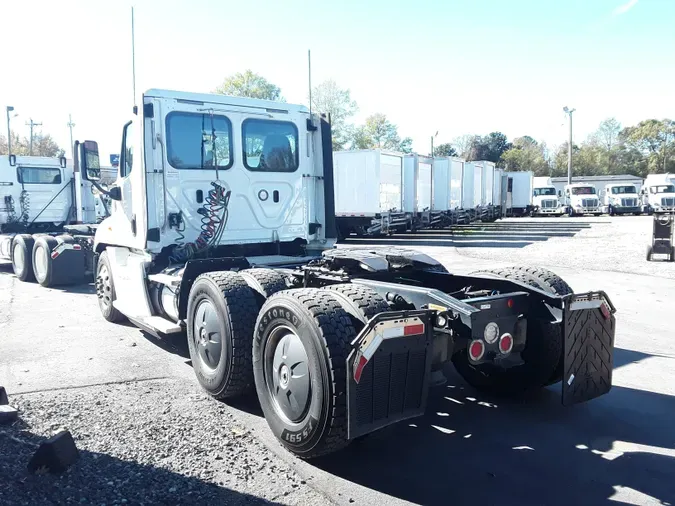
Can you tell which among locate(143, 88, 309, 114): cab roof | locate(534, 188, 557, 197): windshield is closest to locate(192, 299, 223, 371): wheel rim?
locate(143, 88, 309, 114): cab roof

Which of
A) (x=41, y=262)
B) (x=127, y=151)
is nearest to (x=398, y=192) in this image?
(x=41, y=262)

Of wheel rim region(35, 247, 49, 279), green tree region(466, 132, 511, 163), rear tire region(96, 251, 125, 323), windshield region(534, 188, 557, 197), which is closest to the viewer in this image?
rear tire region(96, 251, 125, 323)

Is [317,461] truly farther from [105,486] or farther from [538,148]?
[538,148]

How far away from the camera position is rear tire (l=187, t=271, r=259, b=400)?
494cm

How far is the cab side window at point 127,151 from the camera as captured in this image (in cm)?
681

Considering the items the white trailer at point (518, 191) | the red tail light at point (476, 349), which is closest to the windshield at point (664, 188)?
the white trailer at point (518, 191)

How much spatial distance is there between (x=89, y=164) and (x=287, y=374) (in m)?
4.46

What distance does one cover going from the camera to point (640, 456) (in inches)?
162

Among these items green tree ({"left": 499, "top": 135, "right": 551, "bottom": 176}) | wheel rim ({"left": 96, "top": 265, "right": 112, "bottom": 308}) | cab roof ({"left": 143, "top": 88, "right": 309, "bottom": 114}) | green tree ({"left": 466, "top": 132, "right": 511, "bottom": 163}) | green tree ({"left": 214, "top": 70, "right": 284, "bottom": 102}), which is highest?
green tree ({"left": 214, "top": 70, "right": 284, "bottom": 102})

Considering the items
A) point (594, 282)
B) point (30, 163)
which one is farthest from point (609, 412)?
point (30, 163)

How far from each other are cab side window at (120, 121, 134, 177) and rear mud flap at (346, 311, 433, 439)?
4.47 metres

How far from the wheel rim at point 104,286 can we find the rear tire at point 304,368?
4.50 m

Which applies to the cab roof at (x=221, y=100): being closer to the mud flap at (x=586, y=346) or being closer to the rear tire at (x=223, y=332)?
the rear tire at (x=223, y=332)

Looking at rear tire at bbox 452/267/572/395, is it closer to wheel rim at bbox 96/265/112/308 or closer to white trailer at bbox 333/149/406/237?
wheel rim at bbox 96/265/112/308
